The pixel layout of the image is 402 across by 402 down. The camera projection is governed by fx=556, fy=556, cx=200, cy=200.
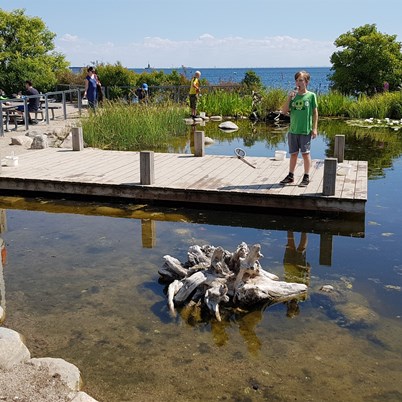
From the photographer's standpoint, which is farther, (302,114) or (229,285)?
(302,114)

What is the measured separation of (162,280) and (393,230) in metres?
3.62

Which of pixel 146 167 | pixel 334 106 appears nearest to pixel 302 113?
pixel 146 167

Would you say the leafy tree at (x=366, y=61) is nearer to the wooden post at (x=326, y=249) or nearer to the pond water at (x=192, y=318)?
the pond water at (x=192, y=318)

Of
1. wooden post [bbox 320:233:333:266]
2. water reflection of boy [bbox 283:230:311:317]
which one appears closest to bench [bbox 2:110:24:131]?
water reflection of boy [bbox 283:230:311:317]

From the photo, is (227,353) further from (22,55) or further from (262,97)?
(22,55)

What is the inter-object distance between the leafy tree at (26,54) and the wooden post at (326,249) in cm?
1603

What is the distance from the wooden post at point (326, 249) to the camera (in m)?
6.64

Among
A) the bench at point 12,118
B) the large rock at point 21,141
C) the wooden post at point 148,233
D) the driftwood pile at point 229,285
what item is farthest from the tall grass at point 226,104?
the driftwood pile at point 229,285

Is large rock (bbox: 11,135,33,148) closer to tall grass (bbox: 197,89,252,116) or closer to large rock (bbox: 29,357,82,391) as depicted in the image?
large rock (bbox: 29,357,82,391)

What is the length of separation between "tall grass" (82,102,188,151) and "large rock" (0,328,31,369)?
9.74m

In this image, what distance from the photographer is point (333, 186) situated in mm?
7973

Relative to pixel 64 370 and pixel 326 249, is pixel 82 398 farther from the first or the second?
pixel 326 249

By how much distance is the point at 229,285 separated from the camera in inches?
218

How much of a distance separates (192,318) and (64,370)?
1.51 meters
